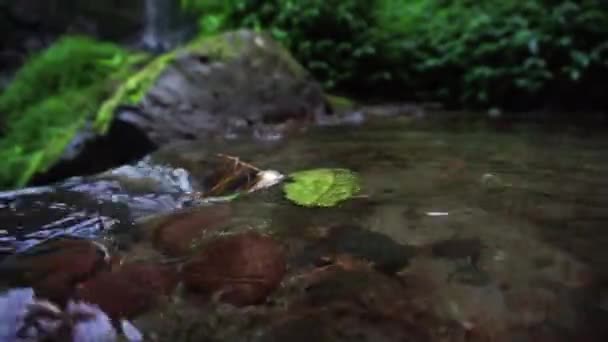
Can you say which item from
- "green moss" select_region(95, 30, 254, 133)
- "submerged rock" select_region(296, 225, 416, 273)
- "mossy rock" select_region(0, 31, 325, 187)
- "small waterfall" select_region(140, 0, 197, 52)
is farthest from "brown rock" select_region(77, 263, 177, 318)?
"small waterfall" select_region(140, 0, 197, 52)

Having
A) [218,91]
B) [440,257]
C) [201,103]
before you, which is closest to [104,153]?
[201,103]

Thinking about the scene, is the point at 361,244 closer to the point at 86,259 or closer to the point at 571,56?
the point at 86,259

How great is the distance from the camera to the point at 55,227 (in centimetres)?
228

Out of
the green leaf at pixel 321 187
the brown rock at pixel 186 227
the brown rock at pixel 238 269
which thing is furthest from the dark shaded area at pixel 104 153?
the brown rock at pixel 238 269

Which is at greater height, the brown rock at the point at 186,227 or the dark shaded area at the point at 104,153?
the brown rock at the point at 186,227

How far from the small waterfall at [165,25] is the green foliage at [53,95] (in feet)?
6.82

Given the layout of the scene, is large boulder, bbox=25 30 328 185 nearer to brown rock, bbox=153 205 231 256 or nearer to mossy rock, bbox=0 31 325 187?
mossy rock, bbox=0 31 325 187

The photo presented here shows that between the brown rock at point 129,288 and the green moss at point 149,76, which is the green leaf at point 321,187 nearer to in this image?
the brown rock at point 129,288

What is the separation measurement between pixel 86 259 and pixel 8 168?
14.0ft

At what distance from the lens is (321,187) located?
2.70 m

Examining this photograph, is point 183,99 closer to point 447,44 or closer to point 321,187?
point 321,187

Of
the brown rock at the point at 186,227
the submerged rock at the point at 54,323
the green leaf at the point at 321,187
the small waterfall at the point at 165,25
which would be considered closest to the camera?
the submerged rock at the point at 54,323

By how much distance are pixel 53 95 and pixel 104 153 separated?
297 cm

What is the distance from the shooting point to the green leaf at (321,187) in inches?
98.7
